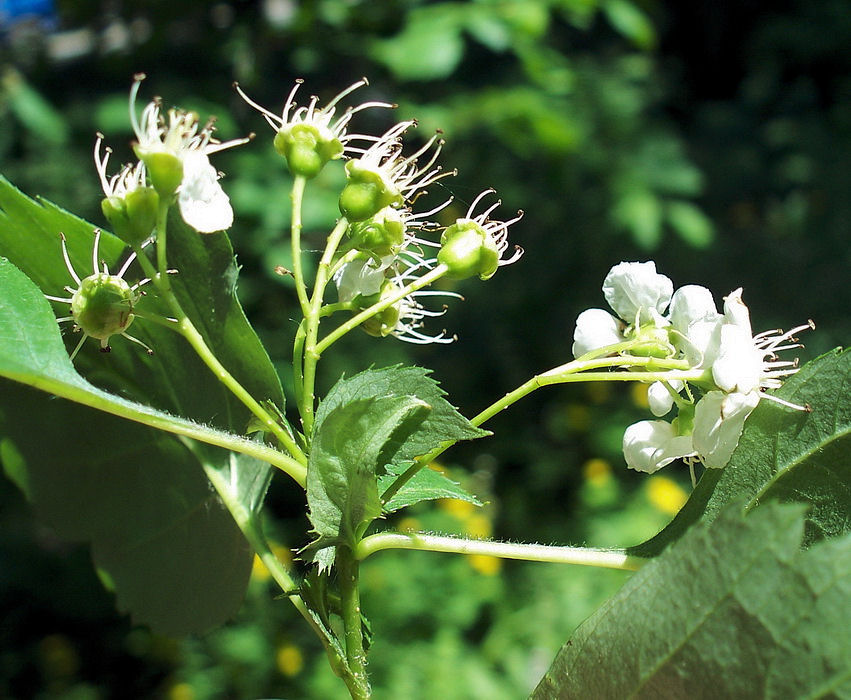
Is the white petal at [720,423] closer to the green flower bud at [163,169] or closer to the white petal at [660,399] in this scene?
the white petal at [660,399]

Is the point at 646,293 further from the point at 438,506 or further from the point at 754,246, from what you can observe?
the point at 754,246

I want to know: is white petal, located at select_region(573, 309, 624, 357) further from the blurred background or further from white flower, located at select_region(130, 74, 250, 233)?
the blurred background

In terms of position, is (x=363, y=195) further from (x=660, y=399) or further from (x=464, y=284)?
(x=464, y=284)

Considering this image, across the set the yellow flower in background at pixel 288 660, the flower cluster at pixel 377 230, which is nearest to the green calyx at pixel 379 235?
the flower cluster at pixel 377 230

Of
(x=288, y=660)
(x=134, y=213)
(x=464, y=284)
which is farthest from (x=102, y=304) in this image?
(x=464, y=284)

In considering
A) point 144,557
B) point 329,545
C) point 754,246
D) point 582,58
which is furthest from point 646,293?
point 754,246
